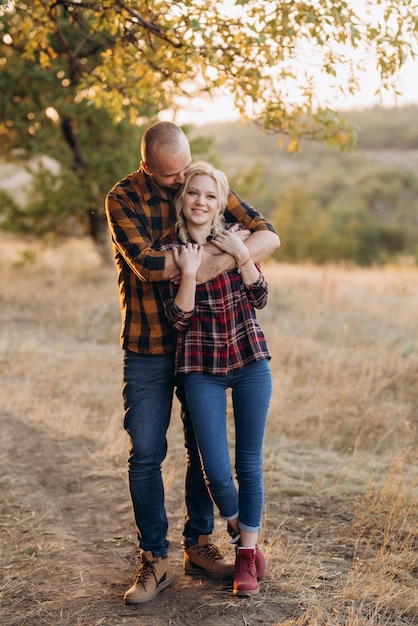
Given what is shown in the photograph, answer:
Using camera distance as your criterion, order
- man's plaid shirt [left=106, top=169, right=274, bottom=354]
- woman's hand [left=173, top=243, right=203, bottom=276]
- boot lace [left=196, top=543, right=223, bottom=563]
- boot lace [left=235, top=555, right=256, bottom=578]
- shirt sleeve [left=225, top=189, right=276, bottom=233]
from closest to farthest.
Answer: woman's hand [left=173, top=243, right=203, bottom=276] → man's plaid shirt [left=106, top=169, right=274, bottom=354] → boot lace [left=235, top=555, right=256, bottom=578] → shirt sleeve [left=225, top=189, right=276, bottom=233] → boot lace [left=196, top=543, right=223, bottom=563]

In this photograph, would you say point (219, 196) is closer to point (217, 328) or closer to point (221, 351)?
point (217, 328)

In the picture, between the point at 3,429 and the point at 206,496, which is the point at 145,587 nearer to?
the point at 206,496

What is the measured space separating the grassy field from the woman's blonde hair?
1748mm

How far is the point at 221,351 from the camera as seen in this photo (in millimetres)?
3258

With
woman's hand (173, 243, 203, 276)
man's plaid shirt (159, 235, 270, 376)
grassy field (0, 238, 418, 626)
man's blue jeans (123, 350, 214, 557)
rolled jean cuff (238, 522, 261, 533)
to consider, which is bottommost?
grassy field (0, 238, 418, 626)

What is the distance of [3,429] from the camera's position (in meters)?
6.38

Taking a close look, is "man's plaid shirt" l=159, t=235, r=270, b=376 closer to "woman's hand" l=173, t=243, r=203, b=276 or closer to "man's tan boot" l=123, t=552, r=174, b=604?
"woman's hand" l=173, t=243, r=203, b=276

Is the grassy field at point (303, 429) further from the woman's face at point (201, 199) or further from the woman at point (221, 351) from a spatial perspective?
the woman's face at point (201, 199)

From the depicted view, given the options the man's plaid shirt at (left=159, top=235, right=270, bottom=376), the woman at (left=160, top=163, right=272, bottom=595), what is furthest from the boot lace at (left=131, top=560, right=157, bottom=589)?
the man's plaid shirt at (left=159, top=235, right=270, bottom=376)

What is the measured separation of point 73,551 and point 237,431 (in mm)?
1438

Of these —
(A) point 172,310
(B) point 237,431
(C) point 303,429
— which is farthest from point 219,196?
(C) point 303,429

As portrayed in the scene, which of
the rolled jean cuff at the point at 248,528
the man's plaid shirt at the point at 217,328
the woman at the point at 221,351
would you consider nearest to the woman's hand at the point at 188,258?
the woman at the point at 221,351

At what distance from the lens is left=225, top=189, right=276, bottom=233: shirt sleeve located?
352 centimetres

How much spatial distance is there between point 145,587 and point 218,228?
1.76 metres
